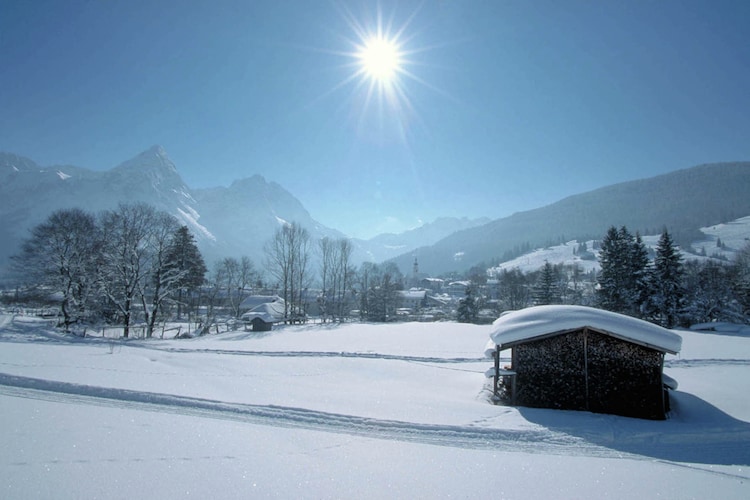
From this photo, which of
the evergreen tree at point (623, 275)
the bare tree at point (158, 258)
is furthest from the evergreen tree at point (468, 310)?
the bare tree at point (158, 258)

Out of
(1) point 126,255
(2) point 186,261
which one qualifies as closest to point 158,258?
(1) point 126,255

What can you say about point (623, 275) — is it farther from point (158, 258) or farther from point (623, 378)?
point (158, 258)

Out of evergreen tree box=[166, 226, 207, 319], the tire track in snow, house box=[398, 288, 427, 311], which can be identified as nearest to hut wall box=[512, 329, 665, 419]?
the tire track in snow

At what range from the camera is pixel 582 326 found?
1129 centimetres

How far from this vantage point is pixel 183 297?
1704 inches

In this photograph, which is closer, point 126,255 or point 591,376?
point 591,376

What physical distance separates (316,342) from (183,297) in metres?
27.3

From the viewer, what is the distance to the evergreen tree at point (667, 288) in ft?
113

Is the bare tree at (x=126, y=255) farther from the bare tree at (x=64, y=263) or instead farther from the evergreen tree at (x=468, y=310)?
the evergreen tree at (x=468, y=310)

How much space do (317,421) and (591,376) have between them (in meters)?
9.10

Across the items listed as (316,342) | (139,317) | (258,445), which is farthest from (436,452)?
(139,317)

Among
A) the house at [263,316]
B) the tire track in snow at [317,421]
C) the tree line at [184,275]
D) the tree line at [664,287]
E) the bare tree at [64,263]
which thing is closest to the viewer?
the tire track in snow at [317,421]

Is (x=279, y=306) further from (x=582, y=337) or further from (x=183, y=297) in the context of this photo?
(x=582, y=337)

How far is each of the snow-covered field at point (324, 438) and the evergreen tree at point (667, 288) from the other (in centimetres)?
2340
